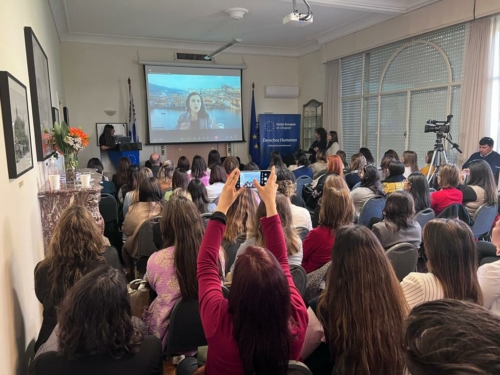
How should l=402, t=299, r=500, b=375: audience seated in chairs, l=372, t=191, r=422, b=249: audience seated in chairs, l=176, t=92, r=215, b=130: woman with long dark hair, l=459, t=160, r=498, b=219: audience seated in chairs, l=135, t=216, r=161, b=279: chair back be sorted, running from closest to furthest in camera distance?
l=402, t=299, r=500, b=375: audience seated in chairs, l=372, t=191, r=422, b=249: audience seated in chairs, l=135, t=216, r=161, b=279: chair back, l=459, t=160, r=498, b=219: audience seated in chairs, l=176, t=92, r=215, b=130: woman with long dark hair

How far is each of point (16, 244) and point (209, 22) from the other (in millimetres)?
6110

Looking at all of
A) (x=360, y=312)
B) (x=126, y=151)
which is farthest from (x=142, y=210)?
(x=126, y=151)

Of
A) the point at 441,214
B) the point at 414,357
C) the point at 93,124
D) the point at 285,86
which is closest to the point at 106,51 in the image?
the point at 93,124

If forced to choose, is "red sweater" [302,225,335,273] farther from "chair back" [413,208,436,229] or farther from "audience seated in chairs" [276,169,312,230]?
"chair back" [413,208,436,229]

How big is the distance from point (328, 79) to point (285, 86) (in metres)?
1.47

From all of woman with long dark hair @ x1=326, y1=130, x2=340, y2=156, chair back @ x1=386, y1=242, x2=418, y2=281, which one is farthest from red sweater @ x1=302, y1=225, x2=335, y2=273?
woman with long dark hair @ x1=326, y1=130, x2=340, y2=156

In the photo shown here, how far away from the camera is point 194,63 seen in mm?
8742

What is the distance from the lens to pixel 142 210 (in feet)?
10.8

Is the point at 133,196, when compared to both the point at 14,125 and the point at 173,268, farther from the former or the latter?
the point at 173,268

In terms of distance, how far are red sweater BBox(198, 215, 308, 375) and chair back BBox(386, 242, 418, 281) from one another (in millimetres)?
1088

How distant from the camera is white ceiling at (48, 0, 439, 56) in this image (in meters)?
5.91

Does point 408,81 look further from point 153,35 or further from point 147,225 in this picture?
point 147,225

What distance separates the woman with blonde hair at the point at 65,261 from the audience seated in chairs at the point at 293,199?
156 cm

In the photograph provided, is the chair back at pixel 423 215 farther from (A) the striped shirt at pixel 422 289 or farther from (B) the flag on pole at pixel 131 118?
(B) the flag on pole at pixel 131 118
